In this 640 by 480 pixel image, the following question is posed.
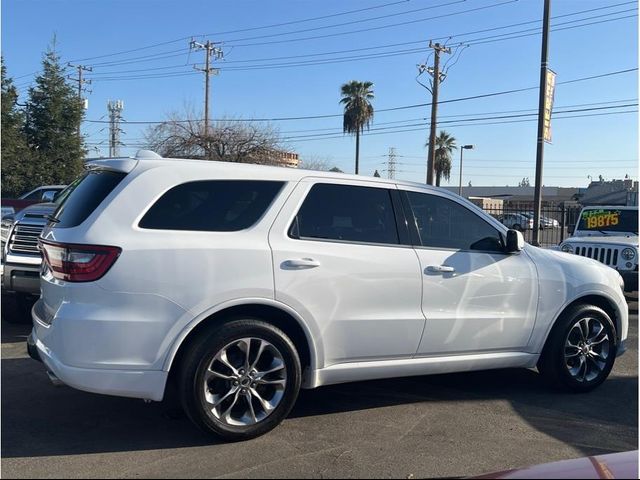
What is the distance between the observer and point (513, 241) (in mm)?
5070

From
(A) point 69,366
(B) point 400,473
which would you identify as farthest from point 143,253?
(B) point 400,473

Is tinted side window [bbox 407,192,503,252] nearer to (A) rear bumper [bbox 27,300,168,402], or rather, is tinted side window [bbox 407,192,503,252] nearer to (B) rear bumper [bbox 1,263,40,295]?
(A) rear bumper [bbox 27,300,168,402]

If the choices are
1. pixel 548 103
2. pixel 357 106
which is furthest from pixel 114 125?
pixel 548 103

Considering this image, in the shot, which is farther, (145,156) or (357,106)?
(357,106)

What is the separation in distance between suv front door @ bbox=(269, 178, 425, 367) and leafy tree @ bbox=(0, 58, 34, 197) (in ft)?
72.6

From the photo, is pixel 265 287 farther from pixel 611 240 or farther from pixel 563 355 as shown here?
pixel 611 240

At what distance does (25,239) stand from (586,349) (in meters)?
6.10

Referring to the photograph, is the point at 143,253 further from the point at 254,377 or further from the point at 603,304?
the point at 603,304

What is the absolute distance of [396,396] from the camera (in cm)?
531

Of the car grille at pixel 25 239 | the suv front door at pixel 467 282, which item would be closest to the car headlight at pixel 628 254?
the suv front door at pixel 467 282

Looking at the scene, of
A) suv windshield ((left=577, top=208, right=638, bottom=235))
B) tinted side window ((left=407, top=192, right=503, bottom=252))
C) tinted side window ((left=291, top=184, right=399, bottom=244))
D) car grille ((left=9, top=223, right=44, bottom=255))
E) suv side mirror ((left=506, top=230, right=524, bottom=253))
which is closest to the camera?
tinted side window ((left=291, top=184, right=399, bottom=244))

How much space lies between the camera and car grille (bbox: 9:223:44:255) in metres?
7.08

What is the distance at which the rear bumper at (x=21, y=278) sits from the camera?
6805 mm

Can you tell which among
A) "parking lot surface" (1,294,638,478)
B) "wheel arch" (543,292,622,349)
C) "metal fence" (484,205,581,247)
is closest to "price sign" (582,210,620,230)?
"metal fence" (484,205,581,247)
